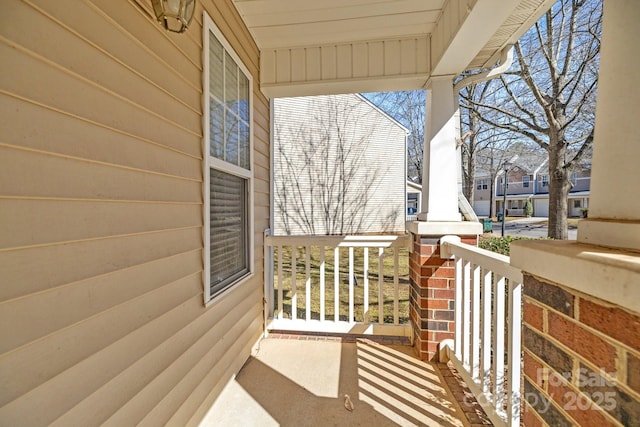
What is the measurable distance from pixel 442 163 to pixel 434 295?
3.62 feet

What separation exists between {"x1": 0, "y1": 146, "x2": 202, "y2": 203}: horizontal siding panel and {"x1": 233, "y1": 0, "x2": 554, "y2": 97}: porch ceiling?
1.70 m

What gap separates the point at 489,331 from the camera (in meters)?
1.68

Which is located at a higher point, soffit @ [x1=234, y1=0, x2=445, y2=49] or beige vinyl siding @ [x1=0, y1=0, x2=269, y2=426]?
soffit @ [x1=234, y1=0, x2=445, y2=49]

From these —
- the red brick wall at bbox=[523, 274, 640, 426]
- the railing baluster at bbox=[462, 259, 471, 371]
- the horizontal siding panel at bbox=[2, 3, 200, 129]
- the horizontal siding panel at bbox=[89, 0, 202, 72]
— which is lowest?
the railing baluster at bbox=[462, 259, 471, 371]

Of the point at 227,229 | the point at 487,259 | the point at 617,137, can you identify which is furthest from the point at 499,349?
the point at 227,229

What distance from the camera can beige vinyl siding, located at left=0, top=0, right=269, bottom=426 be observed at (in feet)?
2.44

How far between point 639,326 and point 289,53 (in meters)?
2.87

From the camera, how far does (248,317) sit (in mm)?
2369

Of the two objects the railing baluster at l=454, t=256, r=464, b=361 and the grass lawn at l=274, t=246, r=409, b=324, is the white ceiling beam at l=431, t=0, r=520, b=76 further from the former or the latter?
the grass lawn at l=274, t=246, r=409, b=324

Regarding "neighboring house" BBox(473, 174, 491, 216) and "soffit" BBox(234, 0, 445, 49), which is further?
"neighboring house" BBox(473, 174, 491, 216)

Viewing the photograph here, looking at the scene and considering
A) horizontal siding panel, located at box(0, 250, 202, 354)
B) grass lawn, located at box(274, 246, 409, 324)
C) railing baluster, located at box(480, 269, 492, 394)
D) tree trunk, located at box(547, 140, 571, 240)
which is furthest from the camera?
tree trunk, located at box(547, 140, 571, 240)

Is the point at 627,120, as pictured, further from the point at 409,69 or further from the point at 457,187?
the point at 409,69

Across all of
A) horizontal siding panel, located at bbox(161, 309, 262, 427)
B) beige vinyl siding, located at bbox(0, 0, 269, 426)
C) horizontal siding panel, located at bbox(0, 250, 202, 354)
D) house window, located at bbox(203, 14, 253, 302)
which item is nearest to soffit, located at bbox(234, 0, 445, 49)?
Answer: house window, located at bbox(203, 14, 253, 302)

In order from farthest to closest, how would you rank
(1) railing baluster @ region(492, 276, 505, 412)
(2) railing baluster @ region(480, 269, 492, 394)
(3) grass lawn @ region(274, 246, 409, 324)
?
(3) grass lawn @ region(274, 246, 409, 324)
(2) railing baluster @ region(480, 269, 492, 394)
(1) railing baluster @ region(492, 276, 505, 412)
